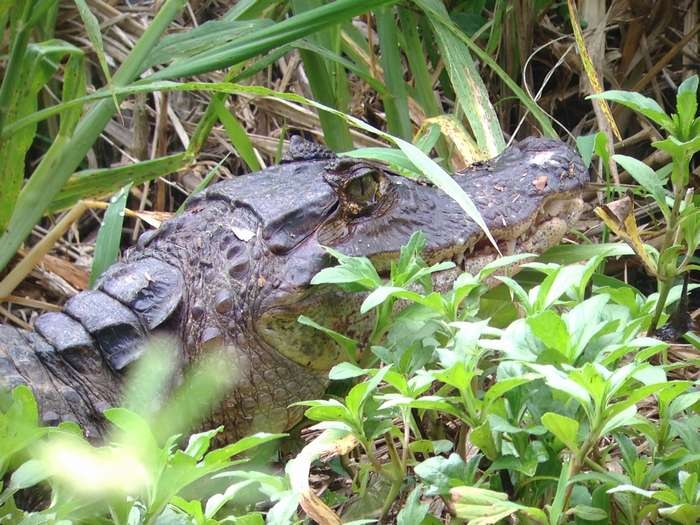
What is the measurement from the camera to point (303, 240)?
→ 7.17 ft

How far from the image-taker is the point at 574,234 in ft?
9.52

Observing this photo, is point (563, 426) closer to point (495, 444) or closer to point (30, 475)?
point (495, 444)

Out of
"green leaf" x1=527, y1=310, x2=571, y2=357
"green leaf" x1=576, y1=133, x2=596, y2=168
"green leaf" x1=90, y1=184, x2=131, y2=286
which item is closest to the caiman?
"green leaf" x1=576, y1=133, x2=596, y2=168

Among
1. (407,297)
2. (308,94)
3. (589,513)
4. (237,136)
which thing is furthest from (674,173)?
(308,94)

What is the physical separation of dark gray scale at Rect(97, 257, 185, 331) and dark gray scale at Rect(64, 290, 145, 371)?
26 mm

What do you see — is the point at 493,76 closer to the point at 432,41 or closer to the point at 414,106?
the point at 432,41

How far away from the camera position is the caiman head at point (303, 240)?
212 cm

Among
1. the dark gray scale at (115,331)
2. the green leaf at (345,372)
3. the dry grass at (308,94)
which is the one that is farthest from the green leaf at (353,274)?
the dry grass at (308,94)

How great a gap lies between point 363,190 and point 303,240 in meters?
0.22

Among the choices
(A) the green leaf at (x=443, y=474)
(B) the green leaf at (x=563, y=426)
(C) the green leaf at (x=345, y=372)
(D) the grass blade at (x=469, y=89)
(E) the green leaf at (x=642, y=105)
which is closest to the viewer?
(B) the green leaf at (x=563, y=426)

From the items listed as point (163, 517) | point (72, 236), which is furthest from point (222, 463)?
point (72, 236)

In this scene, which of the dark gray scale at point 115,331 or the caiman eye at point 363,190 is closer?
the dark gray scale at point 115,331

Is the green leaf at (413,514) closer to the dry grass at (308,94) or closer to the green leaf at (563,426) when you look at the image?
the green leaf at (563,426)

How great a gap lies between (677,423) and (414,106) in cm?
221
